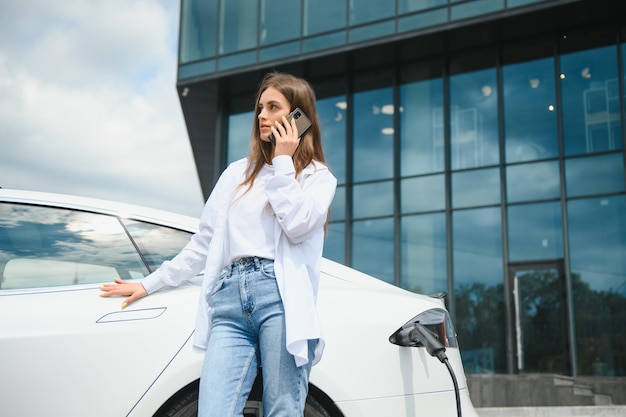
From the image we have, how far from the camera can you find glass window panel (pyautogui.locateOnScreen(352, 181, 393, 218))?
1315 centimetres

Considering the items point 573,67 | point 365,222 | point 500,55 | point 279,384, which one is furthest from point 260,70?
point 279,384

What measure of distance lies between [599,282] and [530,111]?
Result: 341 cm

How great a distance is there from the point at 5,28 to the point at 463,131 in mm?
→ 8343

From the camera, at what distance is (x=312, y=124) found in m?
2.33

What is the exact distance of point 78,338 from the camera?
243 cm

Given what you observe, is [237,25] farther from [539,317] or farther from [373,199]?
[539,317]

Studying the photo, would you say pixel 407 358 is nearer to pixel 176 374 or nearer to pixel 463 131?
pixel 176 374

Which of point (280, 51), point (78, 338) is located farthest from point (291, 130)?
point (280, 51)

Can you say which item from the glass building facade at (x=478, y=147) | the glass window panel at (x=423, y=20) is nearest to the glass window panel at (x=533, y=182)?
the glass building facade at (x=478, y=147)

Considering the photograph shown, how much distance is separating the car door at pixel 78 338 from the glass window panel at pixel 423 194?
10477 mm

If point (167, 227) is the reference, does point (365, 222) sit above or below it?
above

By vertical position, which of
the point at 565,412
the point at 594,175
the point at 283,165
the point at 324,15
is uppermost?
the point at 324,15

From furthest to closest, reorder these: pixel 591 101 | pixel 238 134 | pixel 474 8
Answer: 1. pixel 238 134
2. pixel 591 101
3. pixel 474 8

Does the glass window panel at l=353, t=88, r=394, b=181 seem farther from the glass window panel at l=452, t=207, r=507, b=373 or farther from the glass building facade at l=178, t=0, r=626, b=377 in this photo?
the glass window panel at l=452, t=207, r=507, b=373
